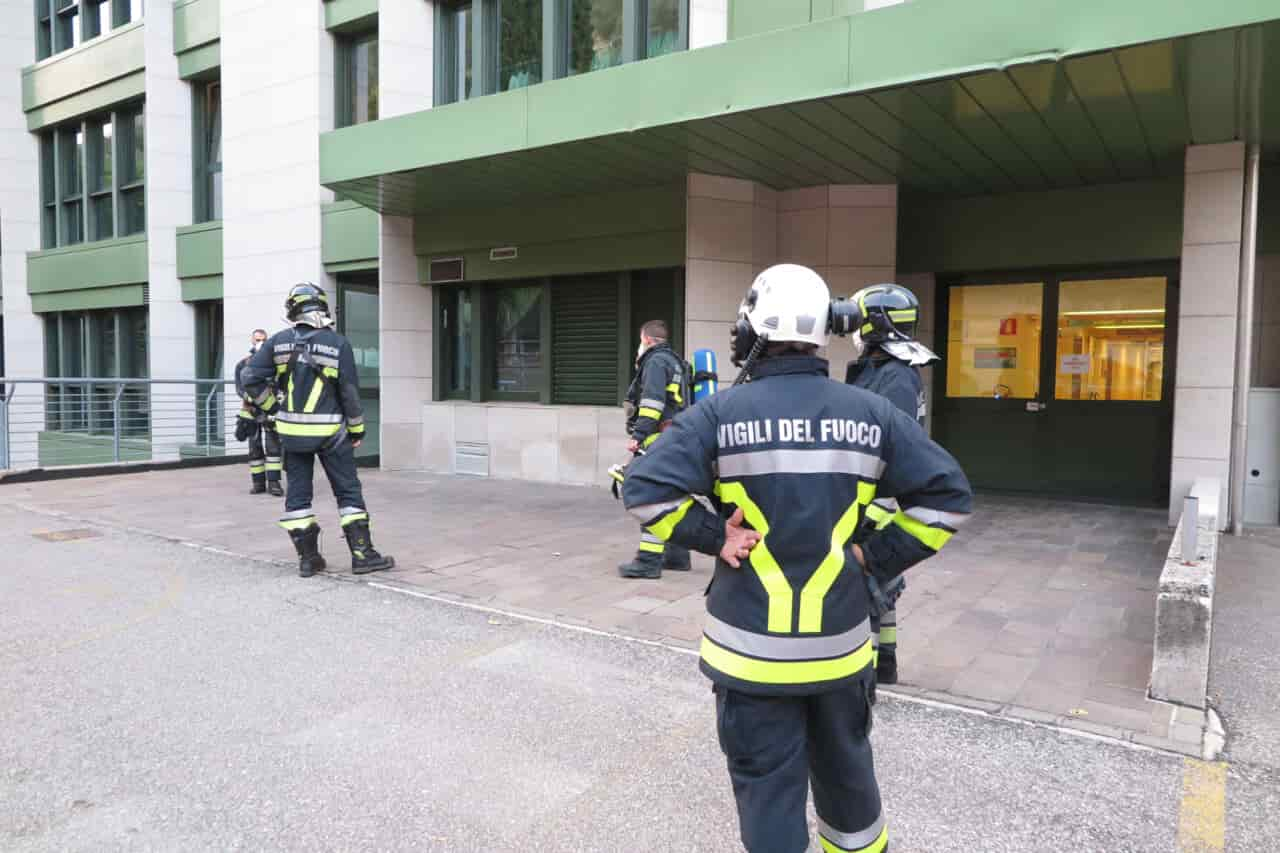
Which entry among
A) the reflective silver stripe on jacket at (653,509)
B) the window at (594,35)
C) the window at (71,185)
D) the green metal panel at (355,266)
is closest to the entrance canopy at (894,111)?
the window at (594,35)

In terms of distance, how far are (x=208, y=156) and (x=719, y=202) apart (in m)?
11.6

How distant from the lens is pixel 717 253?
1018cm

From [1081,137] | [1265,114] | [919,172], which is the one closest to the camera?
[1265,114]

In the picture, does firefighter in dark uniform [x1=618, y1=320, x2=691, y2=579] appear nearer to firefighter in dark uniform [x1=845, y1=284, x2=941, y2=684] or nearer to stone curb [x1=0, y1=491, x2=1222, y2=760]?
stone curb [x1=0, y1=491, x2=1222, y2=760]

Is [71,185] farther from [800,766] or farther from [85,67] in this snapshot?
[800,766]

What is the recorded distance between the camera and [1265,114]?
7246 millimetres

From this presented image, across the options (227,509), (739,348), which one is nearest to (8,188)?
(227,509)

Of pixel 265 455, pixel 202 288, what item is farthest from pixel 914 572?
pixel 202 288

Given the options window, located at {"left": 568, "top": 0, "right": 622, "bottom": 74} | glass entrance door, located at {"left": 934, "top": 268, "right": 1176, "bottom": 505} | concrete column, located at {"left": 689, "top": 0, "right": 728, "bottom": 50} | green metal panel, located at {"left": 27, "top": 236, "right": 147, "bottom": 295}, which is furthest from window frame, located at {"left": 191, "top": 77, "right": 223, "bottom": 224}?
glass entrance door, located at {"left": 934, "top": 268, "right": 1176, "bottom": 505}

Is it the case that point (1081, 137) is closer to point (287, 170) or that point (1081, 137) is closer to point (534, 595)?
point (534, 595)

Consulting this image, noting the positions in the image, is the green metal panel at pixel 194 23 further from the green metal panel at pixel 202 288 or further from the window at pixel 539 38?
the window at pixel 539 38

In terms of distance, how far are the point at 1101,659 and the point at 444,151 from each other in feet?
25.6

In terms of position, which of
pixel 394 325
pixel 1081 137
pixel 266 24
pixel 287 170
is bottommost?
pixel 394 325

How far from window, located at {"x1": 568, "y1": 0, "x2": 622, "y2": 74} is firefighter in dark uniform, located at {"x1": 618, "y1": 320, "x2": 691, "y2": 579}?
222 inches
